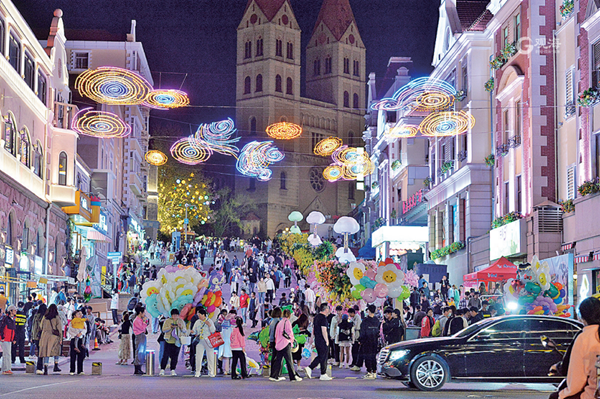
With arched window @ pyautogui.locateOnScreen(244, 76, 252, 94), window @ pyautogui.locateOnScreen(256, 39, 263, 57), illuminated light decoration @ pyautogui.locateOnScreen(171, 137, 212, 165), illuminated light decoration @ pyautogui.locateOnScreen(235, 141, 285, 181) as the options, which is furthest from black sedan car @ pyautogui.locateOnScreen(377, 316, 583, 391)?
window @ pyautogui.locateOnScreen(256, 39, 263, 57)

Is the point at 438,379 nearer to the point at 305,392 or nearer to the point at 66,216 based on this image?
the point at 305,392

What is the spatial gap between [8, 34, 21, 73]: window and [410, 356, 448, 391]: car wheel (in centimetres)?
2180

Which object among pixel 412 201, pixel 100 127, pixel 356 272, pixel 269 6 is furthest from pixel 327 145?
pixel 269 6

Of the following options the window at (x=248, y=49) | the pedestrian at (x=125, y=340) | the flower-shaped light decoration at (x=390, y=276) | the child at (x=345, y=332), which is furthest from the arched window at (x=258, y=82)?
the child at (x=345, y=332)

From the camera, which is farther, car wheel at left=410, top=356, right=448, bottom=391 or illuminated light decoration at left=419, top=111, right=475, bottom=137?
illuminated light decoration at left=419, top=111, right=475, bottom=137

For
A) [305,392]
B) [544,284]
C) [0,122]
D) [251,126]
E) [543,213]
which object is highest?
[251,126]

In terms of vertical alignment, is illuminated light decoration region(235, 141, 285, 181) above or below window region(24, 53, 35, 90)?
below

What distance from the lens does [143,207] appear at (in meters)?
91.0

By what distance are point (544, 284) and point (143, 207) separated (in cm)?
7375

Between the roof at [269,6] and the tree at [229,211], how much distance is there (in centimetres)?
2788

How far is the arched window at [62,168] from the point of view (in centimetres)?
4047

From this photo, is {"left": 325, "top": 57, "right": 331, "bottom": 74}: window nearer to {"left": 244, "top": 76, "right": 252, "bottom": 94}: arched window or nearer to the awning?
{"left": 244, "top": 76, "right": 252, "bottom": 94}: arched window

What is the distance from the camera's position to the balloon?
24.9m

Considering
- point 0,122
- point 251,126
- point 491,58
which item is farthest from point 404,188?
point 251,126
